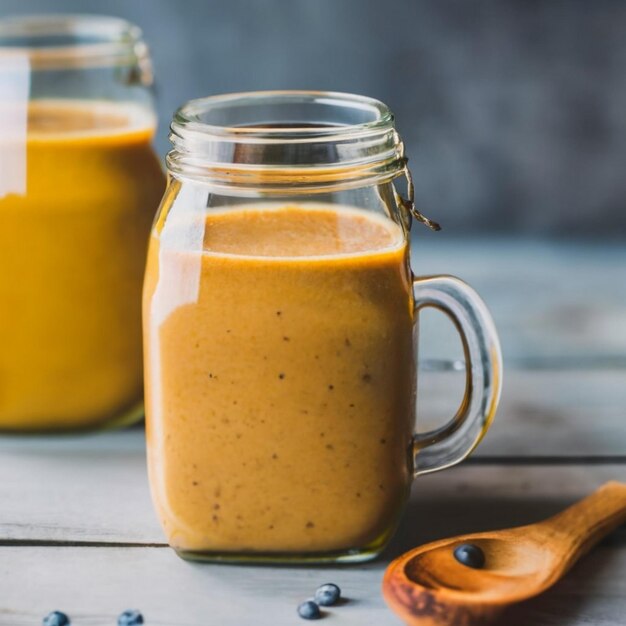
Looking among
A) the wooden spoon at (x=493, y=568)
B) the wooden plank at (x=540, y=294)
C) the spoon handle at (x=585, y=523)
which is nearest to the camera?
the wooden spoon at (x=493, y=568)

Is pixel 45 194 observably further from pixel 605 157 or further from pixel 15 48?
pixel 605 157

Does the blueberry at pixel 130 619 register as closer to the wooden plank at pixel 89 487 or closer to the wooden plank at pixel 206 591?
the wooden plank at pixel 206 591

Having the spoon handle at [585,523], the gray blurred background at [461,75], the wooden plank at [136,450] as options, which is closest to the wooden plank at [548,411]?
the wooden plank at [136,450]

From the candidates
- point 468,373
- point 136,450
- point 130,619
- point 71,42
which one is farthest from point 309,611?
point 71,42

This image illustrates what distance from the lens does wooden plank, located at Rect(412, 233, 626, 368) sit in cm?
139

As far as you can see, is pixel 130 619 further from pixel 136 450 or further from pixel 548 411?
pixel 548 411

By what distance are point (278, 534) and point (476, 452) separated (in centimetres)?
32

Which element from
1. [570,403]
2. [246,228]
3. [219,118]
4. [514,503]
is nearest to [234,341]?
[246,228]

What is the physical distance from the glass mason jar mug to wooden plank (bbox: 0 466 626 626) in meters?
0.02

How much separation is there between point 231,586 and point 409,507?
209 millimetres

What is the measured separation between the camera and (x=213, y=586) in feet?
2.79

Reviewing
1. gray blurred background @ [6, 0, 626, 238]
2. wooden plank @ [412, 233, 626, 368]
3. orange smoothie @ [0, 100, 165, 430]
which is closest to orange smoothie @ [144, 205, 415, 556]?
orange smoothie @ [0, 100, 165, 430]

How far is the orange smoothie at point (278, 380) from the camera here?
82cm

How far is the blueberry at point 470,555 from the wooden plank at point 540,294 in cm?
52
